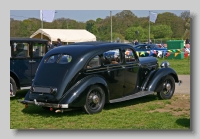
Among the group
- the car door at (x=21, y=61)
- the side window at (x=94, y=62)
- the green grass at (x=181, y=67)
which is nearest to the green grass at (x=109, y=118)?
the side window at (x=94, y=62)

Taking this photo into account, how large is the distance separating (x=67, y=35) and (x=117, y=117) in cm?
2935

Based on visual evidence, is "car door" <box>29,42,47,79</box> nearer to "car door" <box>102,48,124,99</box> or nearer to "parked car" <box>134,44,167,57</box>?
"car door" <box>102,48,124,99</box>

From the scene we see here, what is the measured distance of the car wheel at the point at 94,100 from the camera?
26.3 feet

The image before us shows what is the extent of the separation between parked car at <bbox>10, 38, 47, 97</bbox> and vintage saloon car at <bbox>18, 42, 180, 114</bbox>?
2.30 meters

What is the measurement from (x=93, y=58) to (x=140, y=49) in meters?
22.2

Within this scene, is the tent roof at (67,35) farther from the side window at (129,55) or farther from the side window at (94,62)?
the side window at (94,62)

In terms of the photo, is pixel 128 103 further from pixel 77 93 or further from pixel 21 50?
pixel 21 50

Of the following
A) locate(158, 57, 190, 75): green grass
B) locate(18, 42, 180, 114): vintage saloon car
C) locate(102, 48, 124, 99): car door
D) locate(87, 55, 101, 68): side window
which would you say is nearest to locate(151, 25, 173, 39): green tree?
locate(158, 57, 190, 75): green grass

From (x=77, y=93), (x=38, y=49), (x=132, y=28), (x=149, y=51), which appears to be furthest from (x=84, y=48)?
(x=132, y=28)

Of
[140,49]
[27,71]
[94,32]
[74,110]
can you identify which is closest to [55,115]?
[74,110]

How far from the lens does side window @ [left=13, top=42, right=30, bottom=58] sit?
1077 cm

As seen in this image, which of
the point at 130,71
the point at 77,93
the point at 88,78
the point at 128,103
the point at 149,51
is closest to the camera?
the point at 77,93

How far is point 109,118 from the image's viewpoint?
25.7 feet

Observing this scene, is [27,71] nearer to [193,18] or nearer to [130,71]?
[130,71]
